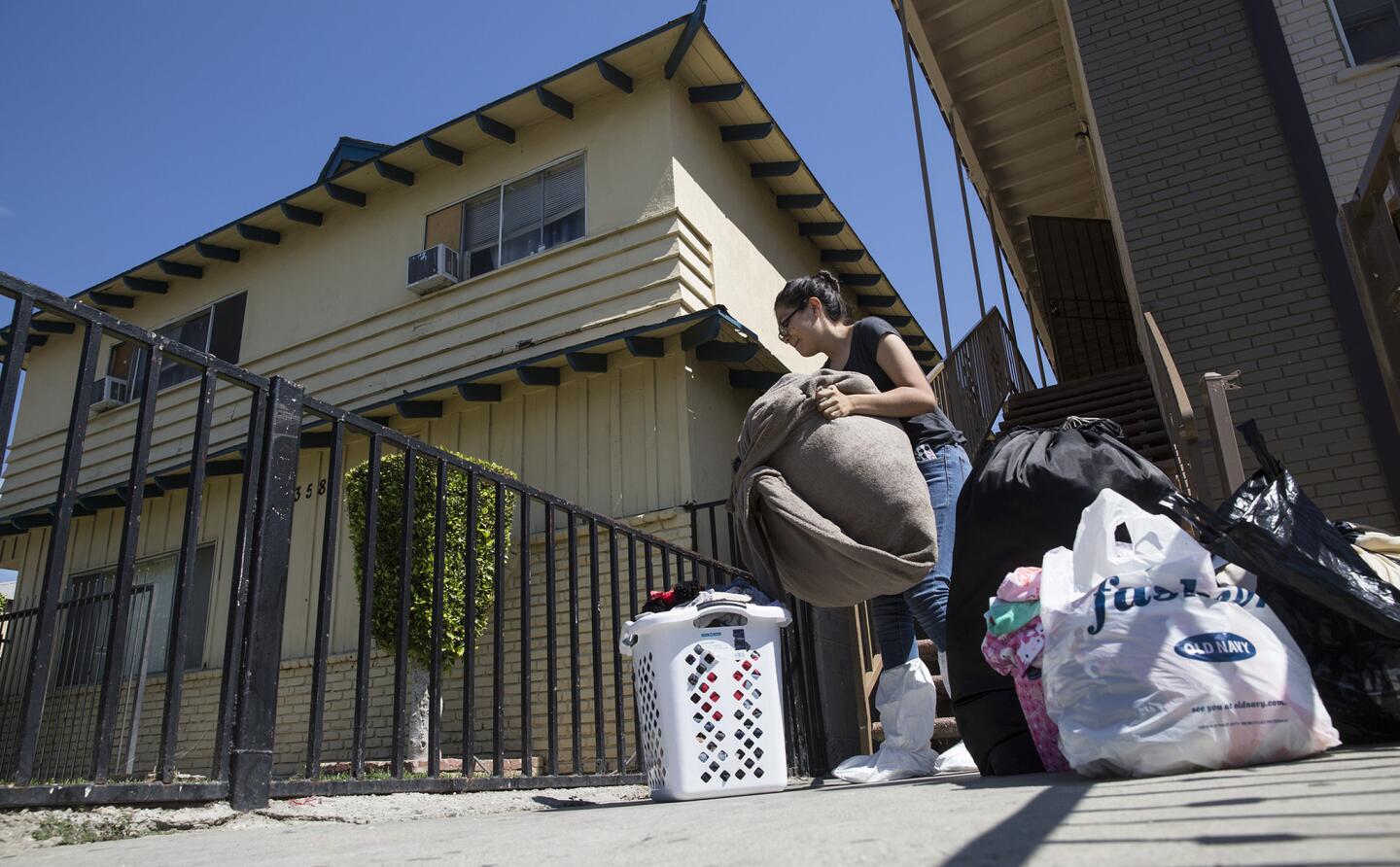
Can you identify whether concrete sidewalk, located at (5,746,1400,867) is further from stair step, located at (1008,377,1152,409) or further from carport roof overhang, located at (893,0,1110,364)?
carport roof overhang, located at (893,0,1110,364)

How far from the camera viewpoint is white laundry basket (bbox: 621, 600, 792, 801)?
2641mm

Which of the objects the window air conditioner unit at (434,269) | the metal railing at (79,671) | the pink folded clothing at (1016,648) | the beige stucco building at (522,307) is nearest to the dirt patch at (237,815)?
the pink folded clothing at (1016,648)

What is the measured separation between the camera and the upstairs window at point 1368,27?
6488mm

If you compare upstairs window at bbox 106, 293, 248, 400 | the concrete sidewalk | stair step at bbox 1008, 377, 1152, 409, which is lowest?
the concrete sidewalk

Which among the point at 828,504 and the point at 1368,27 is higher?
the point at 1368,27

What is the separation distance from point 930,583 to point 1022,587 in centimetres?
80

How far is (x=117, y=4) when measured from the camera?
34.9ft

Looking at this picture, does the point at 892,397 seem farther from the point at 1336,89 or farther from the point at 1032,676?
the point at 1336,89

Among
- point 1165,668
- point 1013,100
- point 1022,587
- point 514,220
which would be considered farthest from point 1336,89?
point 514,220

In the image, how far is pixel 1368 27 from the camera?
656cm

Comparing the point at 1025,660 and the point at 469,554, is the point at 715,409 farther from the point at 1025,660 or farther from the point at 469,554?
the point at 1025,660

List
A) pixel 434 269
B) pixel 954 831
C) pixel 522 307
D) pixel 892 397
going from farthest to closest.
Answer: pixel 434 269 < pixel 522 307 < pixel 892 397 < pixel 954 831

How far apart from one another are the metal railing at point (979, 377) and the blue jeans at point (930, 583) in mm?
2916

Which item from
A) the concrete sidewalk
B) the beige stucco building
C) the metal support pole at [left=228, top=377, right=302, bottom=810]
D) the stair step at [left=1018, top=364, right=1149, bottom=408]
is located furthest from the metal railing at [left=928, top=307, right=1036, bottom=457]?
the concrete sidewalk
